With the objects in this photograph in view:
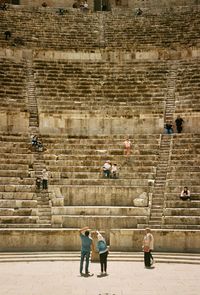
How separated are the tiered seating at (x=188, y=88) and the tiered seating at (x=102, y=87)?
2.45 ft

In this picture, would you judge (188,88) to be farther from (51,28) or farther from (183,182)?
(51,28)

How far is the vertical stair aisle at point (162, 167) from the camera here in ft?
66.4

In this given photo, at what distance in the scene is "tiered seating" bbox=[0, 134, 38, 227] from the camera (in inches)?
778

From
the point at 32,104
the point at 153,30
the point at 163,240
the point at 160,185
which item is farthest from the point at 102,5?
the point at 163,240

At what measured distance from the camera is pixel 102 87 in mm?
28516

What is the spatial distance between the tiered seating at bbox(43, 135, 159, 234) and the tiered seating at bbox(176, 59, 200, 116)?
2702 millimetres

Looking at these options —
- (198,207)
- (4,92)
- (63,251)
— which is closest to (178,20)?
(4,92)

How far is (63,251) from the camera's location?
1873 centimetres

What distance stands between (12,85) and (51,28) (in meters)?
7.49

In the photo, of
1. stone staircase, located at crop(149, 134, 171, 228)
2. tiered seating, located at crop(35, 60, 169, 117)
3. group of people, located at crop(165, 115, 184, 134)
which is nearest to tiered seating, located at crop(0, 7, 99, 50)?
tiered seating, located at crop(35, 60, 169, 117)

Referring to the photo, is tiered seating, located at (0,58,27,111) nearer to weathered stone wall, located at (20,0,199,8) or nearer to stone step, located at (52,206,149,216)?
stone step, located at (52,206,149,216)

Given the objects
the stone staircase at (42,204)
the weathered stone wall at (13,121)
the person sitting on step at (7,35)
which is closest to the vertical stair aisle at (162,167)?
the stone staircase at (42,204)

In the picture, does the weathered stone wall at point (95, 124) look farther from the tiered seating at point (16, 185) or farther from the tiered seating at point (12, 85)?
the tiered seating at point (16, 185)

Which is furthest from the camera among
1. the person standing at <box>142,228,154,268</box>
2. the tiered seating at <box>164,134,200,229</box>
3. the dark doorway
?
the dark doorway
